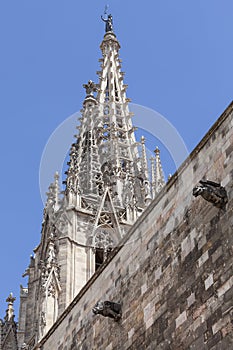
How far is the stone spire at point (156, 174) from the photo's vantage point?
118 ft

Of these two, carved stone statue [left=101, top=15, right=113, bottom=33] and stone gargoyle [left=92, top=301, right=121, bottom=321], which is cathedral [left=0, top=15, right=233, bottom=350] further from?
carved stone statue [left=101, top=15, right=113, bottom=33]

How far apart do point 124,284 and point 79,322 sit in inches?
81.5

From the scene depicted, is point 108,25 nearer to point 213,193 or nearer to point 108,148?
point 108,148

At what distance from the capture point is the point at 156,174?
1481 inches

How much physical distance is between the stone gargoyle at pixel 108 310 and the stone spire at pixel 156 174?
2322 centimetres

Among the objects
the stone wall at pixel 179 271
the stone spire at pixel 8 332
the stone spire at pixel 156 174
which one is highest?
the stone spire at pixel 156 174

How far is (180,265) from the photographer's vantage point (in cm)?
1088

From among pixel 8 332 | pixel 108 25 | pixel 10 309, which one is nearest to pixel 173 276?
pixel 8 332

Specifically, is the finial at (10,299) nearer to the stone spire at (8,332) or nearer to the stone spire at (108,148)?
the stone spire at (8,332)

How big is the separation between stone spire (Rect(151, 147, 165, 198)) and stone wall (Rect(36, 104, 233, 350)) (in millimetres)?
22237

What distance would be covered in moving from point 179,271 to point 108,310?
211 cm

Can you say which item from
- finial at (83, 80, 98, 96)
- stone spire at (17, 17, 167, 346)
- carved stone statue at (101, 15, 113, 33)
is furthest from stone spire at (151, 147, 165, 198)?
carved stone statue at (101, 15, 113, 33)

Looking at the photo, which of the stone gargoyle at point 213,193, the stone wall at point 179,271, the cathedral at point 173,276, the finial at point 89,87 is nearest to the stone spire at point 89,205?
the finial at point 89,87

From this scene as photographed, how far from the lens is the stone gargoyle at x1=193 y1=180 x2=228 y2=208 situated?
10094 mm
